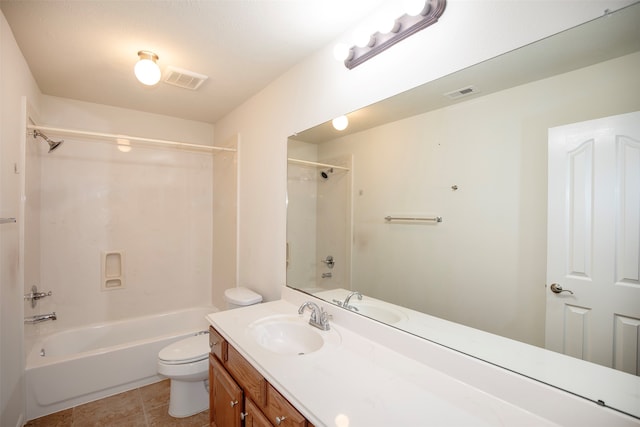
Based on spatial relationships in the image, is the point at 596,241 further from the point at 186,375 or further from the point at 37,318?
the point at 37,318

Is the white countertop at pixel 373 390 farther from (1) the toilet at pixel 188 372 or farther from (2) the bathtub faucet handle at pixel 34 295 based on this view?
(2) the bathtub faucet handle at pixel 34 295

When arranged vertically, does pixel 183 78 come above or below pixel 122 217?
above

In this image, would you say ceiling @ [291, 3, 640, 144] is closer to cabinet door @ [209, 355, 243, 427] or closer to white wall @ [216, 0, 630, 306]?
white wall @ [216, 0, 630, 306]

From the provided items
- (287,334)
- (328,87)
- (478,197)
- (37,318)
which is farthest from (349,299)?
(37,318)

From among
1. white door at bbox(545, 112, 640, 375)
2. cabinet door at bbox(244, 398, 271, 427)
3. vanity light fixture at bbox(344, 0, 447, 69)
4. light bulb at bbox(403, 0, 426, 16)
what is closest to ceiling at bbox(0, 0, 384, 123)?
vanity light fixture at bbox(344, 0, 447, 69)

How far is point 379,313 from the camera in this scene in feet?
4.60

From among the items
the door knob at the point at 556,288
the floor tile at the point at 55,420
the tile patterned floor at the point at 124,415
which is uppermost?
the door knob at the point at 556,288

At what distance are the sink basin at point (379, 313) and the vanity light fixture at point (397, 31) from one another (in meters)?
1.23

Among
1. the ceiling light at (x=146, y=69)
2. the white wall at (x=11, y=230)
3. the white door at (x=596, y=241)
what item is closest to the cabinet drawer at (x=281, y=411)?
the white door at (x=596, y=241)

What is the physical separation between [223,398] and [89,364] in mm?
1515

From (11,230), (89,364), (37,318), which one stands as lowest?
(89,364)

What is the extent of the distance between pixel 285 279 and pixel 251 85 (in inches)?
61.0

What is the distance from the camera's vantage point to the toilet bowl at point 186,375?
6.80 feet

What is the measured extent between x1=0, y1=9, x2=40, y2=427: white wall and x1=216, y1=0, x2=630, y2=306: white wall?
1.47m
